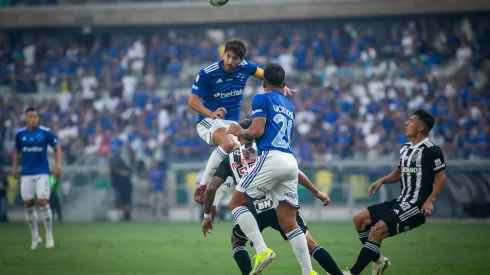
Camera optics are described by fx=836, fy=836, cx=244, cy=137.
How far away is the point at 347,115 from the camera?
29.8 m

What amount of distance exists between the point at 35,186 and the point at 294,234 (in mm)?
9825

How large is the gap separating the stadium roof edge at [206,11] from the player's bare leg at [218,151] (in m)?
23.3

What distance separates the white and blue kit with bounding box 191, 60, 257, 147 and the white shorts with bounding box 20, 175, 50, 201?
23.6 feet

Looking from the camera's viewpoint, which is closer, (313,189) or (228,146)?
(313,189)

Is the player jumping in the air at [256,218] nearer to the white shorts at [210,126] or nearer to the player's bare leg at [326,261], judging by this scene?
the player's bare leg at [326,261]

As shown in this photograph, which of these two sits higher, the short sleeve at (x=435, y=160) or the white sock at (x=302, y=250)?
the short sleeve at (x=435, y=160)

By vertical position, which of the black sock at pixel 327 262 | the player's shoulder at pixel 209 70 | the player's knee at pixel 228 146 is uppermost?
the player's shoulder at pixel 209 70

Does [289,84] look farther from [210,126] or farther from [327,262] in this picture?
[327,262]

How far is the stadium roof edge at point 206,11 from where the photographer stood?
109ft

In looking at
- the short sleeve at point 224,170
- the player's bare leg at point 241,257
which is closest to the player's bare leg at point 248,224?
the player's bare leg at point 241,257

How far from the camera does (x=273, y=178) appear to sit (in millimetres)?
9734

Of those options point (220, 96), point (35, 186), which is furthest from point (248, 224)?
point (35, 186)

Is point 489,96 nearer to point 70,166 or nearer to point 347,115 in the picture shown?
point 347,115

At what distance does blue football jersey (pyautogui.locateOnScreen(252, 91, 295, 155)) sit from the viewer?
31.8ft
